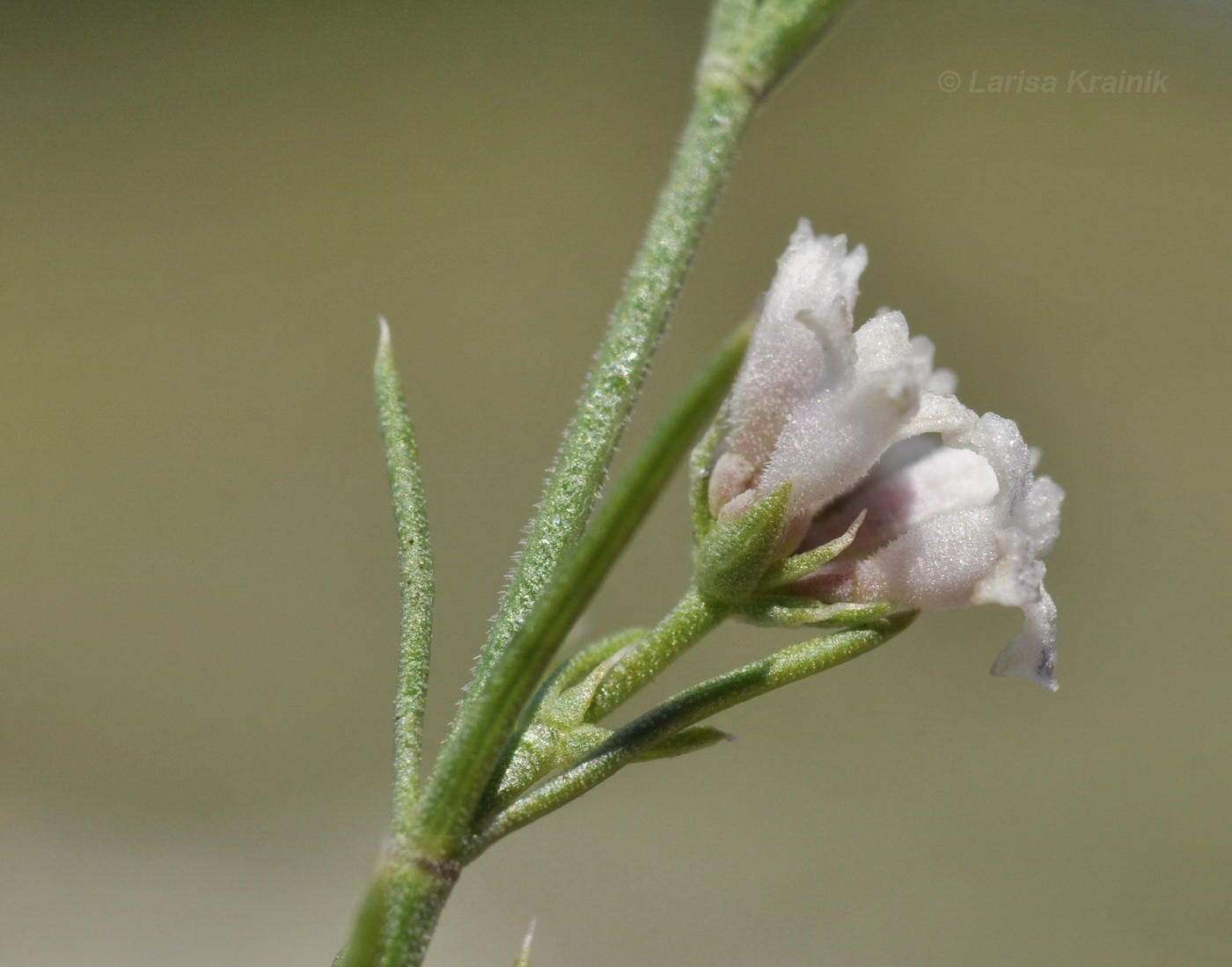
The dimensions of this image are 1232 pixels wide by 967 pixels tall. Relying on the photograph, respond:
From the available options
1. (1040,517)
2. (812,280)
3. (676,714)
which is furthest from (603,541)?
(1040,517)

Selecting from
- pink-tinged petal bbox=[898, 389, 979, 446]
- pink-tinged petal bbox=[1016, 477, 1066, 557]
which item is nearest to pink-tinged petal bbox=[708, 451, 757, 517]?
pink-tinged petal bbox=[898, 389, 979, 446]

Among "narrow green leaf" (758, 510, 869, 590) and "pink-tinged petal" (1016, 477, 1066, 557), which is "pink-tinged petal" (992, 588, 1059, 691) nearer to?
"pink-tinged petal" (1016, 477, 1066, 557)

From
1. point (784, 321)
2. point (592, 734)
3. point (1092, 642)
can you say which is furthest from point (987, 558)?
point (1092, 642)

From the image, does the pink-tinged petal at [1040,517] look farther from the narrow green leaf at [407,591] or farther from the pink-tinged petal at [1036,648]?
the narrow green leaf at [407,591]

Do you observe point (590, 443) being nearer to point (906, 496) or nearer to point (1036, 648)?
point (906, 496)

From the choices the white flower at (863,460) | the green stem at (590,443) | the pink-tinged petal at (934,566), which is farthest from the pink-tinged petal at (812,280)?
the pink-tinged petal at (934,566)

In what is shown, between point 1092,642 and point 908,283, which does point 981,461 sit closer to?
point 1092,642
